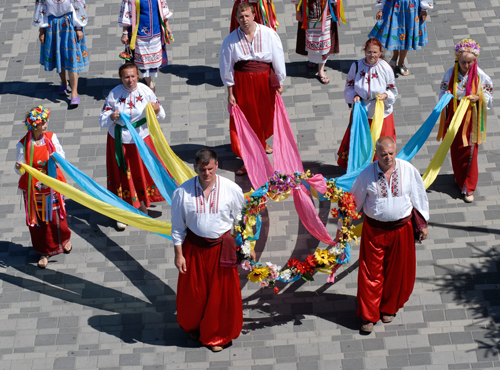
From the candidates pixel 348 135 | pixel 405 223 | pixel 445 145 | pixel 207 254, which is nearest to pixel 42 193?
pixel 207 254

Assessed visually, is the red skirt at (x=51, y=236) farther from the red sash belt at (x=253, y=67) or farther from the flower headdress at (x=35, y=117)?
the red sash belt at (x=253, y=67)

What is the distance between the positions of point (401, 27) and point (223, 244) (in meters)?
→ 5.41

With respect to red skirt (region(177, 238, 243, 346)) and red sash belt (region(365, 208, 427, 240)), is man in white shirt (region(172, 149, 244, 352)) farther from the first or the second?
red sash belt (region(365, 208, 427, 240))

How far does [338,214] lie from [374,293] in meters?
0.85

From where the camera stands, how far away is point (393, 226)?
686cm

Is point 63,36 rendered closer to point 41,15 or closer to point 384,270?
point 41,15

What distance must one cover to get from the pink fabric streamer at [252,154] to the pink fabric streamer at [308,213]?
0.82 metres

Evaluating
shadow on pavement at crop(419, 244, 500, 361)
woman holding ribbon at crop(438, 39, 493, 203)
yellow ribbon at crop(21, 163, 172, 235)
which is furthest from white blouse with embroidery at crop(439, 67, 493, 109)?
yellow ribbon at crop(21, 163, 172, 235)

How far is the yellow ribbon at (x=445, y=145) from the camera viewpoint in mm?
8062

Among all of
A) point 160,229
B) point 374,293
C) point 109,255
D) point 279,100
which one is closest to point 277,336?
point 374,293

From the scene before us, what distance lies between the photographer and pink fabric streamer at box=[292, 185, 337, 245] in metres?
7.50

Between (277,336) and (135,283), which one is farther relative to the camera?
(135,283)

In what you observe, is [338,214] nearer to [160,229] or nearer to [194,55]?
[160,229]

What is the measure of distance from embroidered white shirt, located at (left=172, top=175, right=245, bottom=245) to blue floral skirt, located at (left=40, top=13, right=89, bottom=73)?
15.6ft
